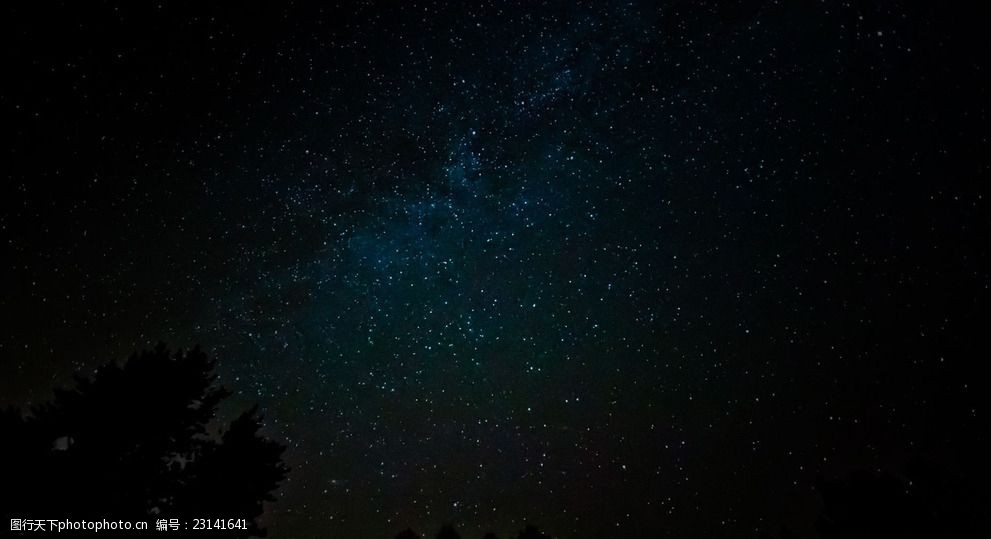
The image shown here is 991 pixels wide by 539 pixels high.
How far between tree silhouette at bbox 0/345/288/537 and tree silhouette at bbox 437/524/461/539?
1647 cm

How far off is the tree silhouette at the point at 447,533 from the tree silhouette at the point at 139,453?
16470mm

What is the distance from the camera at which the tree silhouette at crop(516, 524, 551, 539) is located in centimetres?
2103

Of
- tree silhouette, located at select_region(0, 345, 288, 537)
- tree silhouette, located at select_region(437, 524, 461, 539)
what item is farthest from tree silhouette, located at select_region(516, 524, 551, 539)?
tree silhouette, located at select_region(0, 345, 288, 537)

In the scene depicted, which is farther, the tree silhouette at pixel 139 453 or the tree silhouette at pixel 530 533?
the tree silhouette at pixel 530 533

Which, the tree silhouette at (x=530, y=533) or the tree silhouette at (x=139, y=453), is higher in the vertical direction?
the tree silhouette at (x=139, y=453)

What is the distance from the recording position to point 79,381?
20.7 ft

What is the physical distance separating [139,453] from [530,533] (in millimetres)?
→ 18433

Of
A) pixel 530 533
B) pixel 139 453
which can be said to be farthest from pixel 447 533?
pixel 139 453

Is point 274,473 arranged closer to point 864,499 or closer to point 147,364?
point 147,364

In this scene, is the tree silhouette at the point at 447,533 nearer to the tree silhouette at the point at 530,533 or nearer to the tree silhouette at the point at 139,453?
the tree silhouette at the point at 530,533

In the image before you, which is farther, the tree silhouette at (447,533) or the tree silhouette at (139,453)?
the tree silhouette at (447,533)

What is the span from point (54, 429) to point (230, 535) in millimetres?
2503

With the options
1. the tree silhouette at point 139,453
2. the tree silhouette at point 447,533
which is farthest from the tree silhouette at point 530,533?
the tree silhouette at point 139,453

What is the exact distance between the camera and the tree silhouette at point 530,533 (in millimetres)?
21031
